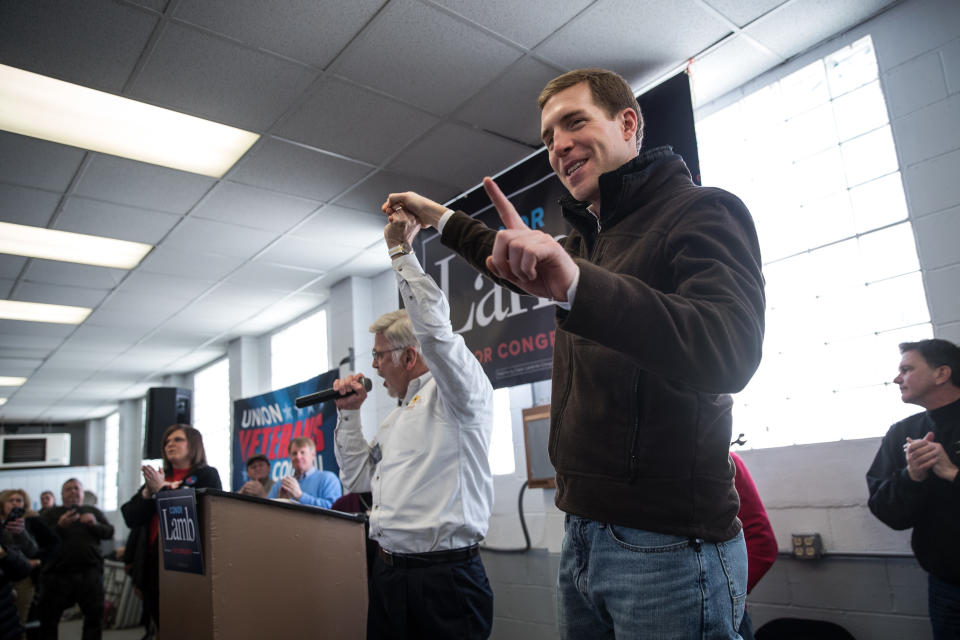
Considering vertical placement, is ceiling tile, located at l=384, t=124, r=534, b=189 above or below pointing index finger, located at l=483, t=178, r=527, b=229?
above

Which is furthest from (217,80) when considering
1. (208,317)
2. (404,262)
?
(208,317)

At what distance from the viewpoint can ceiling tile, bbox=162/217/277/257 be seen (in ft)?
15.5

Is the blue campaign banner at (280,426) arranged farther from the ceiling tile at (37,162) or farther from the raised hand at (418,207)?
the raised hand at (418,207)

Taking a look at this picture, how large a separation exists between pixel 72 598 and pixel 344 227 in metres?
3.90

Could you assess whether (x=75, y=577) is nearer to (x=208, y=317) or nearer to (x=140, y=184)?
(x=208, y=317)

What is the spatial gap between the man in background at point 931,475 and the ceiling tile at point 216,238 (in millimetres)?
4150

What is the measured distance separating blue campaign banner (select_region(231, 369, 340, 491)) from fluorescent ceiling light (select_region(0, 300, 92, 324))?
1813 millimetres

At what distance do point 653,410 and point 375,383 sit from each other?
4860mm

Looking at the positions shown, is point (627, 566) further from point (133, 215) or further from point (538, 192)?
point (133, 215)

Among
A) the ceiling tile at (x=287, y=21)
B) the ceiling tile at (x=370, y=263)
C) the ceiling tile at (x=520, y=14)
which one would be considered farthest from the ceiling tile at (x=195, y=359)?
the ceiling tile at (x=520, y=14)

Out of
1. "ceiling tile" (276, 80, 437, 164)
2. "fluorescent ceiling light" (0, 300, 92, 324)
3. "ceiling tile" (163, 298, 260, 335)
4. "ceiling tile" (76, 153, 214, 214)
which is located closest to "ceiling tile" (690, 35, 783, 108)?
"ceiling tile" (276, 80, 437, 164)

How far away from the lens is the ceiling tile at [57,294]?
579 centimetres

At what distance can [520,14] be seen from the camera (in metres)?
2.79

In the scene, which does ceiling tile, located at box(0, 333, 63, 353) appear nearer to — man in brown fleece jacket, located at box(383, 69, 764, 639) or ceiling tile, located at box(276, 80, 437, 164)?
ceiling tile, located at box(276, 80, 437, 164)
